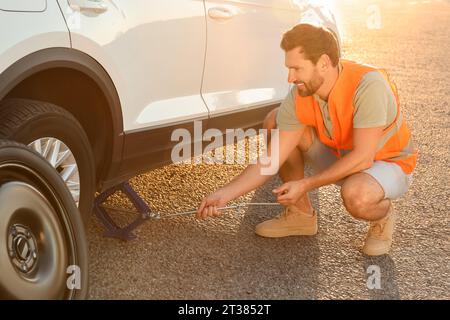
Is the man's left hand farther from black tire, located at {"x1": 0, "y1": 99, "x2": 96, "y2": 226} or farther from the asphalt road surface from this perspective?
black tire, located at {"x1": 0, "y1": 99, "x2": 96, "y2": 226}

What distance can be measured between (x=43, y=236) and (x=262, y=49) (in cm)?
217

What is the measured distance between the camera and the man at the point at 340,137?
3662mm

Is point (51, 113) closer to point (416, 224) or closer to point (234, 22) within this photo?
point (234, 22)

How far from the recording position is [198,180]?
→ 16.8ft

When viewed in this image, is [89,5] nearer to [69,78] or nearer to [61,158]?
[69,78]

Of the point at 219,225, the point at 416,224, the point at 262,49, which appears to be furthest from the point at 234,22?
the point at 416,224

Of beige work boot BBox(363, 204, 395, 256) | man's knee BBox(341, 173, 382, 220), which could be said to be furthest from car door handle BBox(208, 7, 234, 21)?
beige work boot BBox(363, 204, 395, 256)

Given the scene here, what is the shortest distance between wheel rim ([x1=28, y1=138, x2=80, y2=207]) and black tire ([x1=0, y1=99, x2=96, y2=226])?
0.02 m

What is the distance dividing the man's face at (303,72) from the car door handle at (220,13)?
501 millimetres

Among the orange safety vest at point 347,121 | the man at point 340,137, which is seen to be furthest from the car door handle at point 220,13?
the orange safety vest at point 347,121

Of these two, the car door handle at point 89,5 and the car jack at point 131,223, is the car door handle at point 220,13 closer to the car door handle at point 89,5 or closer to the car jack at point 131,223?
the car door handle at point 89,5

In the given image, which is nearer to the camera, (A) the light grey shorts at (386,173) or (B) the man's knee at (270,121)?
(A) the light grey shorts at (386,173)

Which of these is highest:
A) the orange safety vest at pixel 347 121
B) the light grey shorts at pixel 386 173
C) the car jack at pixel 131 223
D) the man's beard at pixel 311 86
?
the man's beard at pixel 311 86

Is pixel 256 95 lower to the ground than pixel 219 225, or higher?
higher
